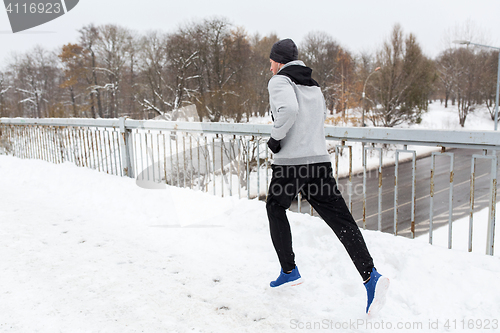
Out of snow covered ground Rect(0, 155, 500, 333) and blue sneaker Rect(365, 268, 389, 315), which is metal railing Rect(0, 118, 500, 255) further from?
Answer: blue sneaker Rect(365, 268, 389, 315)

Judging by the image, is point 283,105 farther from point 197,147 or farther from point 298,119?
point 197,147

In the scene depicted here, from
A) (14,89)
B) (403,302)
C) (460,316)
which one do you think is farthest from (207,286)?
(14,89)

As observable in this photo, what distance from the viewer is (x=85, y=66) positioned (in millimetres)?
49531

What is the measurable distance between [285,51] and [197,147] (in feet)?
9.12

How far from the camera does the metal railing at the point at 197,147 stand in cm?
309

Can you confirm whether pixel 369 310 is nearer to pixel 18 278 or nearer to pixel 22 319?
pixel 22 319

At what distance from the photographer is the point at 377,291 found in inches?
93.6

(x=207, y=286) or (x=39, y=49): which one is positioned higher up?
(x=39, y=49)

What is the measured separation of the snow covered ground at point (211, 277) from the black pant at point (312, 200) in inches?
19.5

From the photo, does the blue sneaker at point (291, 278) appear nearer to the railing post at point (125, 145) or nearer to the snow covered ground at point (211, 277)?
the snow covered ground at point (211, 277)

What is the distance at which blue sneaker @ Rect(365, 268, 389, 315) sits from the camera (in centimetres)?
238

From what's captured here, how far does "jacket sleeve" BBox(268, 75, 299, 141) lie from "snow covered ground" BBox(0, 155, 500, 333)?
1.32 meters

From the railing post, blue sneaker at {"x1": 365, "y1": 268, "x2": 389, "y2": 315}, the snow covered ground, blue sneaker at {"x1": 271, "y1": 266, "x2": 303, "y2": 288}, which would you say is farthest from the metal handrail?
blue sneaker at {"x1": 271, "y1": 266, "x2": 303, "y2": 288}

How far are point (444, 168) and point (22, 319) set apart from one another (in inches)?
1156
